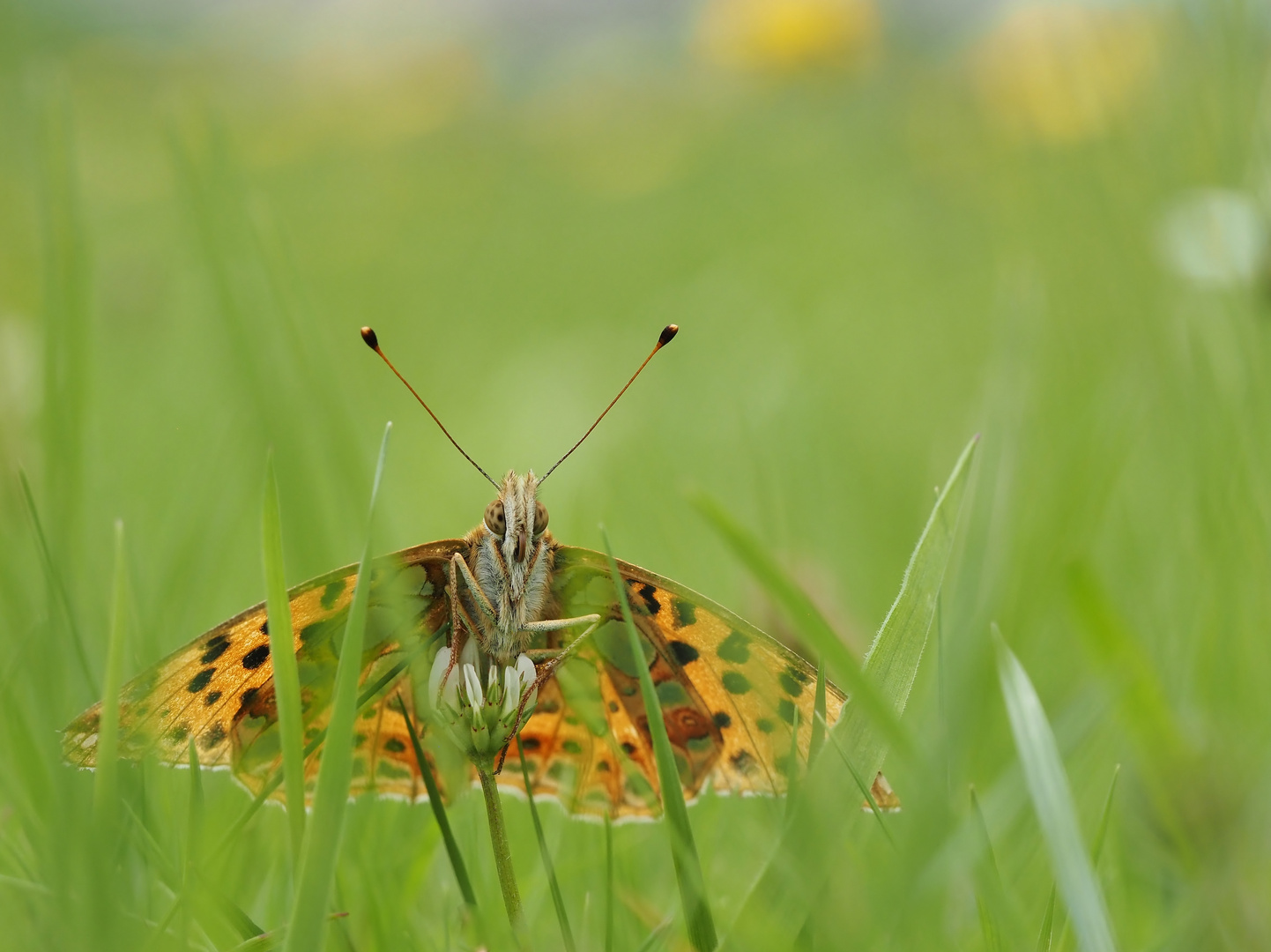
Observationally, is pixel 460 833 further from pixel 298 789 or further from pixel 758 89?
pixel 758 89

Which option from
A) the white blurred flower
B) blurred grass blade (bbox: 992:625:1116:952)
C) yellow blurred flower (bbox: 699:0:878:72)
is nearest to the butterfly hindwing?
blurred grass blade (bbox: 992:625:1116:952)

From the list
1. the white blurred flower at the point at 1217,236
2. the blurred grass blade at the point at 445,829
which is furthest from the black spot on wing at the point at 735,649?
the white blurred flower at the point at 1217,236

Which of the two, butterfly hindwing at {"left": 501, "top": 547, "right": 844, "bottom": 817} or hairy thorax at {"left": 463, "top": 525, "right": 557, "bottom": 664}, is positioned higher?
hairy thorax at {"left": 463, "top": 525, "right": 557, "bottom": 664}

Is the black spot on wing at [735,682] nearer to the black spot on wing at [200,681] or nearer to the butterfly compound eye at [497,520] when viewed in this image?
the butterfly compound eye at [497,520]

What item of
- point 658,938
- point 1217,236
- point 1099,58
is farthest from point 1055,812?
point 1217,236

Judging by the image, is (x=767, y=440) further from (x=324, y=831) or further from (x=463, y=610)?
(x=324, y=831)

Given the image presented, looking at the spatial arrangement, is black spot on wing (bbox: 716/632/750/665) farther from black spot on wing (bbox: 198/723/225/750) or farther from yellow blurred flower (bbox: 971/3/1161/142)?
yellow blurred flower (bbox: 971/3/1161/142)
